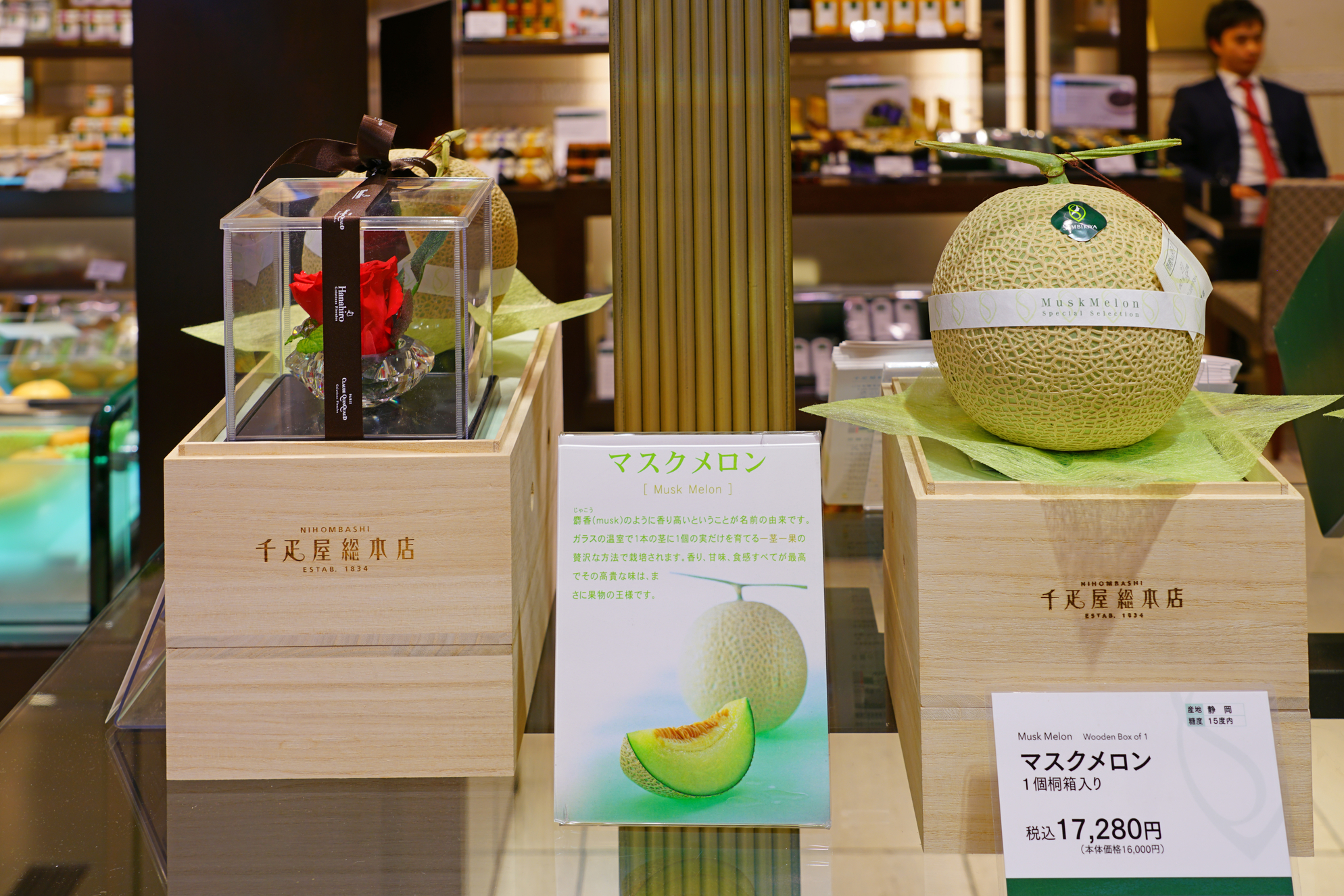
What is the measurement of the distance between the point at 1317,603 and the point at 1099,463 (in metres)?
0.52

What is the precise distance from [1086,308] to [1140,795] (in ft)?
1.15

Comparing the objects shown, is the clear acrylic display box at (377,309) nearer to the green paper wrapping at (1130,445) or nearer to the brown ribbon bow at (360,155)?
the brown ribbon bow at (360,155)

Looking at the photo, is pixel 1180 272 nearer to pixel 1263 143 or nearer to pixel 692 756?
pixel 692 756

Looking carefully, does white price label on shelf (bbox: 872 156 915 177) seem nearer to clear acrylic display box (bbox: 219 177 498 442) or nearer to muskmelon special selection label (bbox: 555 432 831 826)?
clear acrylic display box (bbox: 219 177 498 442)

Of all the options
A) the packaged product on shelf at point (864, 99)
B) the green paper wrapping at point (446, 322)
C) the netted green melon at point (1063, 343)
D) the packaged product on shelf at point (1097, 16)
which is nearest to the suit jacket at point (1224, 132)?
the packaged product on shelf at point (1097, 16)

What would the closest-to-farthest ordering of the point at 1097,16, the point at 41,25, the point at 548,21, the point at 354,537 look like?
the point at 354,537, the point at 41,25, the point at 548,21, the point at 1097,16

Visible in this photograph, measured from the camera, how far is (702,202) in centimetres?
122

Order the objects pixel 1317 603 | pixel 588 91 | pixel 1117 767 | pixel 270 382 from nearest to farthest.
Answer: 1. pixel 1117 767
2. pixel 270 382
3. pixel 1317 603
4. pixel 588 91

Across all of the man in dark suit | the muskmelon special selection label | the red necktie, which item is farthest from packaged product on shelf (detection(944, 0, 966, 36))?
the muskmelon special selection label

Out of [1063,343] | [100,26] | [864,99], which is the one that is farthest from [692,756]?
[100,26]

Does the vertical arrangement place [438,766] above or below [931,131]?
below

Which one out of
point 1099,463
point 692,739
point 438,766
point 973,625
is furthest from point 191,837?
point 1099,463

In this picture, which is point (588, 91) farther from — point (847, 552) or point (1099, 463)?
point (1099, 463)

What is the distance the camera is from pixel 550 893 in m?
0.90
